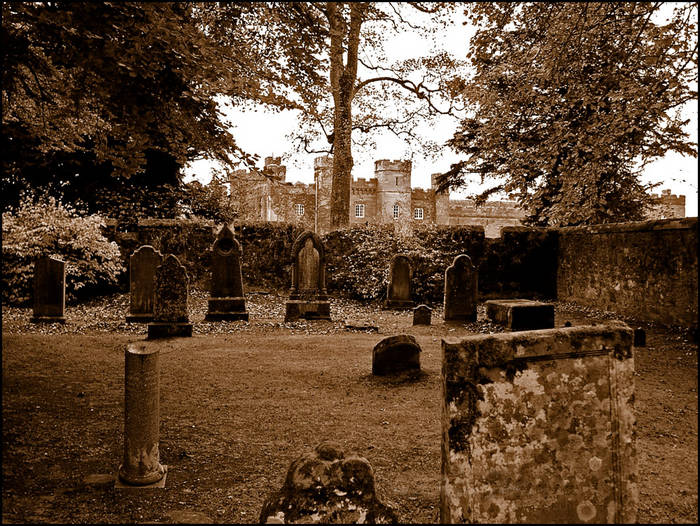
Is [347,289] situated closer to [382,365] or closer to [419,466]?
[382,365]

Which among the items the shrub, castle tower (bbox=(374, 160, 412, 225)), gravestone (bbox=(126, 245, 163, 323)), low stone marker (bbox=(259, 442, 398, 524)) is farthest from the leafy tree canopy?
castle tower (bbox=(374, 160, 412, 225))

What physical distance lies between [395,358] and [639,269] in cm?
713

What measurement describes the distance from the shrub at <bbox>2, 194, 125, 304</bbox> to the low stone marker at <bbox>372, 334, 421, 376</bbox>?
30.5 ft

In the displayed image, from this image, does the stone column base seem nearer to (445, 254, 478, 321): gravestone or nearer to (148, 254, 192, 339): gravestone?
(148, 254, 192, 339): gravestone

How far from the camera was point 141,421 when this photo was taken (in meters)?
3.65

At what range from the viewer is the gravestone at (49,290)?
10797 mm

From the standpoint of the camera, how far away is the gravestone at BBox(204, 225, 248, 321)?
37.6 feet

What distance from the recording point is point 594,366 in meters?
2.45

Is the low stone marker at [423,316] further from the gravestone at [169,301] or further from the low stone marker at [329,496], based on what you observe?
the low stone marker at [329,496]

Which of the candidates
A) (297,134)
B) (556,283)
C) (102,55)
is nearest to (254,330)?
(102,55)

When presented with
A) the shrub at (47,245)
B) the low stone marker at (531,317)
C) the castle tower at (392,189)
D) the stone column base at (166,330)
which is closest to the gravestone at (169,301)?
the stone column base at (166,330)

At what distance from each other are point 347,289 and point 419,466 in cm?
1231

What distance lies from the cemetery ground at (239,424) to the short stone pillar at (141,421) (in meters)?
0.12

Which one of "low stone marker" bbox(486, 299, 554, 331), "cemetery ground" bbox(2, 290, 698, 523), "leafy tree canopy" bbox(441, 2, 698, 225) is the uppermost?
"leafy tree canopy" bbox(441, 2, 698, 225)
